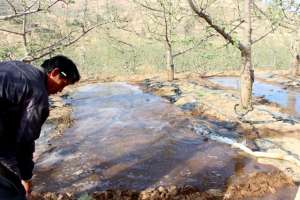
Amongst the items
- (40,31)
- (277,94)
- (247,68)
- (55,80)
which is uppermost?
(40,31)

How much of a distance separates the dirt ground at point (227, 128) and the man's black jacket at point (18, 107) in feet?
8.41

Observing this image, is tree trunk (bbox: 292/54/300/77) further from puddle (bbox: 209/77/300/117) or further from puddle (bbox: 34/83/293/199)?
puddle (bbox: 34/83/293/199)

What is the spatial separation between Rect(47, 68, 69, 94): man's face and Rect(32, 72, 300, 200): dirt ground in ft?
8.83

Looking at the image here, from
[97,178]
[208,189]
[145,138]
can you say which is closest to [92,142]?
[145,138]

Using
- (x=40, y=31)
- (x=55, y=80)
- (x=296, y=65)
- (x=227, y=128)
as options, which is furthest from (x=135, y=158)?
(x=296, y=65)

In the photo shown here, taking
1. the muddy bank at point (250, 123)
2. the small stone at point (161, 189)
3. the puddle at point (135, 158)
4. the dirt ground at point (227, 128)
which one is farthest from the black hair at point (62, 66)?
the muddy bank at point (250, 123)

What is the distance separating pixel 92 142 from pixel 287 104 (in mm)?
9434

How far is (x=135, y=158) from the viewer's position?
29.6 ft

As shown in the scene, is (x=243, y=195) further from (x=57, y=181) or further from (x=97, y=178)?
(x=57, y=181)

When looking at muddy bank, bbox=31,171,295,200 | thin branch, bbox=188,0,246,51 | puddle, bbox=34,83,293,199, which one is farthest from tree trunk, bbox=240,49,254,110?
muddy bank, bbox=31,171,295,200

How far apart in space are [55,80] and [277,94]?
17071 mm

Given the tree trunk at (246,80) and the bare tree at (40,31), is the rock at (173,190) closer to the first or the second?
the bare tree at (40,31)

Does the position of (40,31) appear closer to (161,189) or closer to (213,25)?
(213,25)

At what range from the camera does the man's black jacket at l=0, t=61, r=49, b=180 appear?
355 centimetres
